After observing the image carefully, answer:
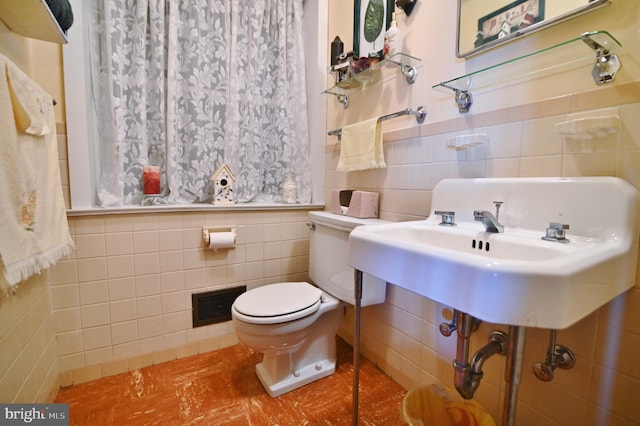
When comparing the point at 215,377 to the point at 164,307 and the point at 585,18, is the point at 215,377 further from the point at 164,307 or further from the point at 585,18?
the point at 585,18

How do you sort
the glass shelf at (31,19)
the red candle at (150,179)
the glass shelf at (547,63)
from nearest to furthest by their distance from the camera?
1. the glass shelf at (547,63)
2. the glass shelf at (31,19)
3. the red candle at (150,179)

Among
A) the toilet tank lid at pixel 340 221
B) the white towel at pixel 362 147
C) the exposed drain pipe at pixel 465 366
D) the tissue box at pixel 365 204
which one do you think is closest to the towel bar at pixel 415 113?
the white towel at pixel 362 147

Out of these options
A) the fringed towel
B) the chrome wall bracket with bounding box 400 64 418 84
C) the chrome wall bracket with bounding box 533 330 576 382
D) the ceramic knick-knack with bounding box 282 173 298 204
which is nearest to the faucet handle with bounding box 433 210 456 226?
the chrome wall bracket with bounding box 533 330 576 382

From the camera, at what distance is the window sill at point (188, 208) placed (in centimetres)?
126

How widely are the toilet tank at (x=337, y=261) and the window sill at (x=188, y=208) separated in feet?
0.87

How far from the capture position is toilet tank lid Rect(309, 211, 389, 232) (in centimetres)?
123

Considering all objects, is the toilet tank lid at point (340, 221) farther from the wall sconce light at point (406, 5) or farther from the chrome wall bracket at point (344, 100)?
the wall sconce light at point (406, 5)

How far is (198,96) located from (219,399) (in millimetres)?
1456

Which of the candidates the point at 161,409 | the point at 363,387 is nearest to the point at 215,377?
the point at 161,409

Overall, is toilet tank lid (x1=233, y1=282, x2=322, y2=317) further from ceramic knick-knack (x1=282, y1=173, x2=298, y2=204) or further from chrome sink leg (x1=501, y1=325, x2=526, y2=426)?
chrome sink leg (x1=501, y1=325, x2=526, y2=426)

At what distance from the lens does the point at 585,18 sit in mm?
765

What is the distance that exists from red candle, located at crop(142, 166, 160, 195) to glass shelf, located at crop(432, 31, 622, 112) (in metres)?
1.35

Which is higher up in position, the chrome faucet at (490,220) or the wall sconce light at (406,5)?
the wall sconce light at (406,5)

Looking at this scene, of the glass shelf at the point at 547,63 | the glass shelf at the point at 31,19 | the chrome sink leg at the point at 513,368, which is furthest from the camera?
the glass shelf at the point at 31,19
